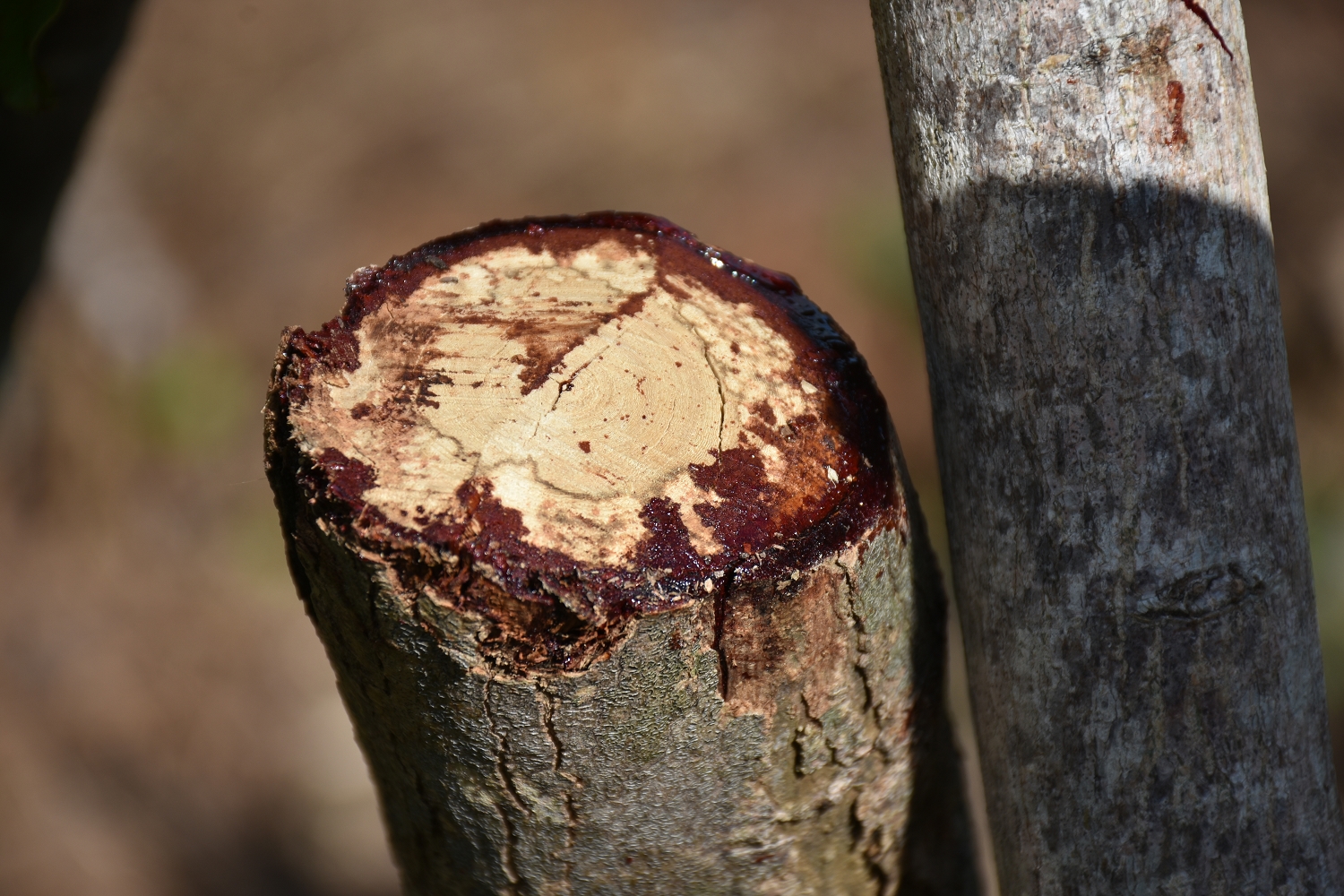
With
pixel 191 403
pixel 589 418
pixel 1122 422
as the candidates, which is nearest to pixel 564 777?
pixel 589 418

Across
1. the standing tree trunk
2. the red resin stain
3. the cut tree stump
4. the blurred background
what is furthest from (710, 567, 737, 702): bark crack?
the blurred background

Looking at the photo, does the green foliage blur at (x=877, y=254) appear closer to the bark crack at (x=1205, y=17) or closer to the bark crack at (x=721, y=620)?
the bark crack at (x=1205, y=17)

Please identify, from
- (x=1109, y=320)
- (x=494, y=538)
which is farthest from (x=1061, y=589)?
(x=494, y=538)

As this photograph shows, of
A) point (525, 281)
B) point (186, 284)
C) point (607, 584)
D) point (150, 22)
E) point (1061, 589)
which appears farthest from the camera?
point (150, 22)

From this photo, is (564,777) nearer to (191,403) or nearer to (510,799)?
(510,799)

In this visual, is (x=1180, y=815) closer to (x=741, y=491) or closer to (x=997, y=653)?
(x=997, y=653)
